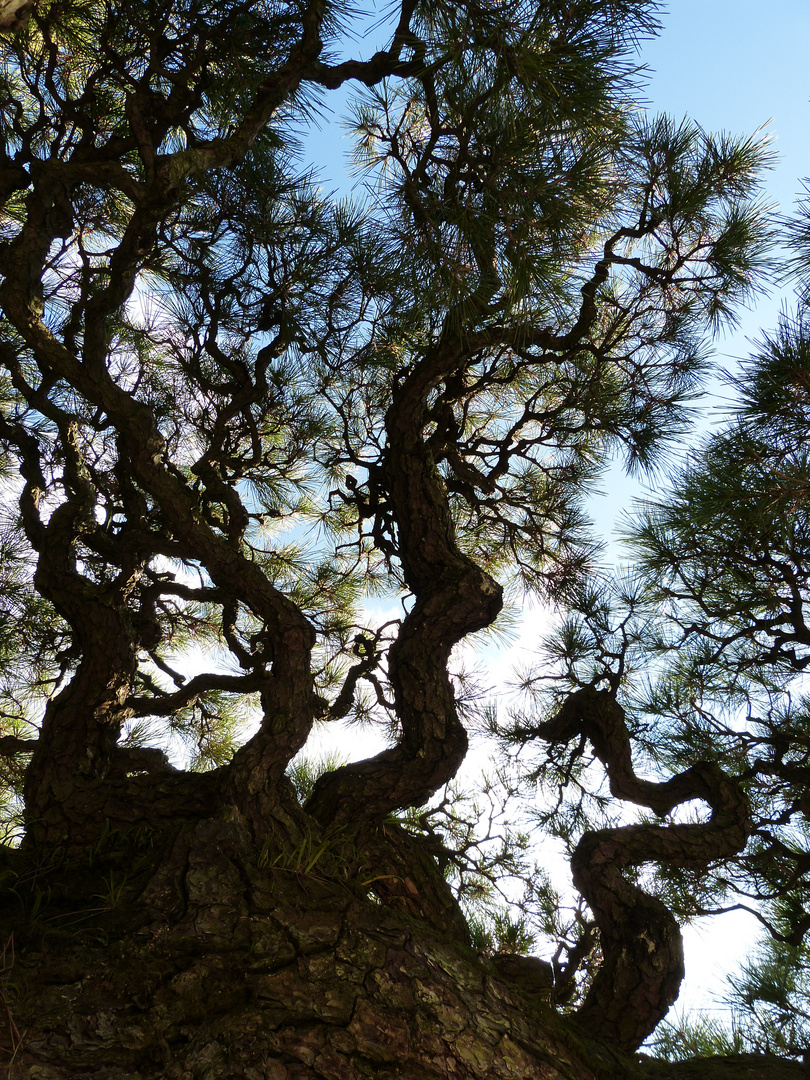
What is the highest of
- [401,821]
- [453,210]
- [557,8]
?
[557,8]

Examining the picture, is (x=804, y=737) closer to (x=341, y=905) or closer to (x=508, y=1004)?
(x=508, y=1004)

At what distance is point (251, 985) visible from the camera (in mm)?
965

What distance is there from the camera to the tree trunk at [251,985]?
0.89 meters

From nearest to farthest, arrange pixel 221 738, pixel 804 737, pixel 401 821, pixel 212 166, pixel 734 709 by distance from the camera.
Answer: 1. pixel 212 166
2. pixel 401 821
3. pixel 804 737
4. pixel 734 709
5. pixel 221 738

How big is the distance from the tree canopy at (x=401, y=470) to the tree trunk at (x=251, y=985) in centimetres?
2

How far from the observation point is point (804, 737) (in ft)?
5.09

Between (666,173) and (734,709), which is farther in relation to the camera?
(734,709)

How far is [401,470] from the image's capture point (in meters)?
1.63

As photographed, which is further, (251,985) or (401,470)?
(401,470)

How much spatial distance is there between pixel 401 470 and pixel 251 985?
1.00 meters

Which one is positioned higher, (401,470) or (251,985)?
(401,470)

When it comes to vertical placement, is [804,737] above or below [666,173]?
below

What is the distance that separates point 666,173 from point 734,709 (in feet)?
4.05

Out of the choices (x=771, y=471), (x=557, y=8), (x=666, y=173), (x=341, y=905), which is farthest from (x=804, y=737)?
(x=557, y=8)
